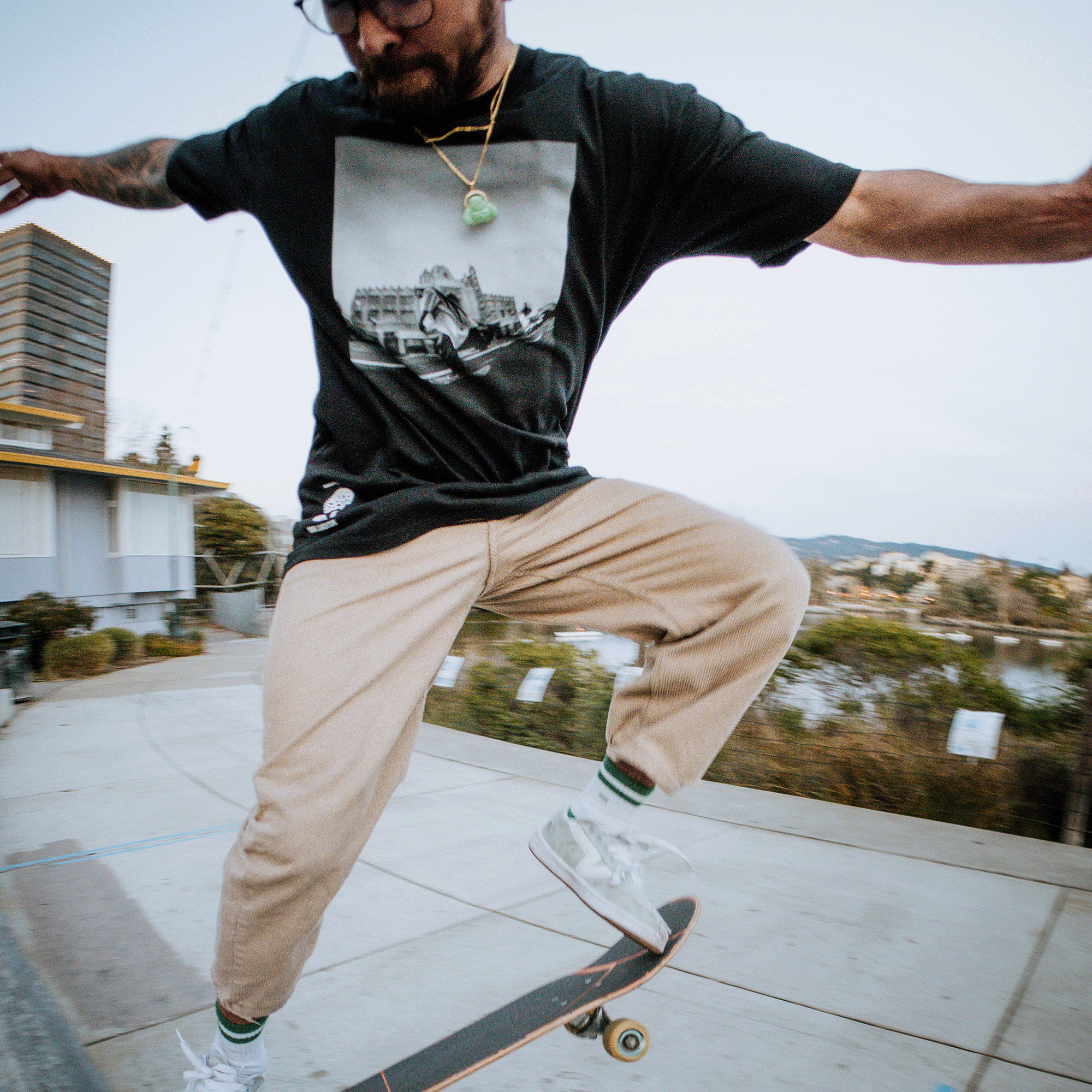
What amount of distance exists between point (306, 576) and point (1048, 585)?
451cm

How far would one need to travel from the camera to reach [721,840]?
3357 millimetres

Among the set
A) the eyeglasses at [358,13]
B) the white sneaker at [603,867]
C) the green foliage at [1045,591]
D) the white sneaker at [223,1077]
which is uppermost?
the eyeglasses at [358,13]

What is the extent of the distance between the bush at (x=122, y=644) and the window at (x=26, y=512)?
220cm

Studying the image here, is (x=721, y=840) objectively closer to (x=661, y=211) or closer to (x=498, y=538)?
(x=498, y=538)

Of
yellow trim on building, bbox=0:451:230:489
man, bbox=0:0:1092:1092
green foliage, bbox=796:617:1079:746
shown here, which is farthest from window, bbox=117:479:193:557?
man, bbox=0:0:1092:1092

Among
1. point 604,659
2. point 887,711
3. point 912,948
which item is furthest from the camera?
point 604,659

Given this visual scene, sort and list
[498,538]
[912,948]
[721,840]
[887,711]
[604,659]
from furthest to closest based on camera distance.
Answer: [604,659], [887,711], [721,840], [912,948], [498,538]

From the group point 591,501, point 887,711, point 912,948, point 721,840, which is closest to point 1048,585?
point 887,711

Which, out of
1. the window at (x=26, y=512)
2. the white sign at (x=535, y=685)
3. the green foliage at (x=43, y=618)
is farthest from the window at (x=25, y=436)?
the white sign at (x=535, y=685)

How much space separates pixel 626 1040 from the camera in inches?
65.4

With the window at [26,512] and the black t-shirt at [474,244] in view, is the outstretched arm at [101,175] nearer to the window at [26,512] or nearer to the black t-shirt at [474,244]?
the black t-shirt at [474,244]

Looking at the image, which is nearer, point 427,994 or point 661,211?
point 661,211

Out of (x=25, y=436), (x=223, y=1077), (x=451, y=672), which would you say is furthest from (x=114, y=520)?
(x=223, y=1077)

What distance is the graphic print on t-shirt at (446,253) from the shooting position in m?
1.42
